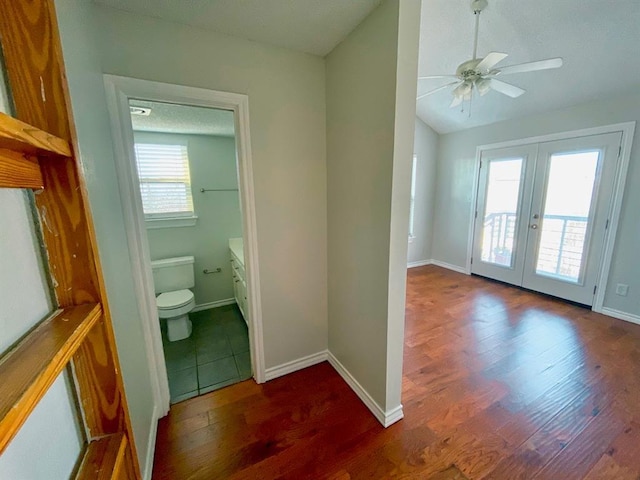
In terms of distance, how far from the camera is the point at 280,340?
1992 millimetres

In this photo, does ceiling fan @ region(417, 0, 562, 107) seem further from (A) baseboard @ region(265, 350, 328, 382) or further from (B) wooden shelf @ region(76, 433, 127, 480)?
(B) wooden shelf @ region(76, 433, 127, 480)

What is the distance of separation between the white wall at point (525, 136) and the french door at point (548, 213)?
147 millimetres

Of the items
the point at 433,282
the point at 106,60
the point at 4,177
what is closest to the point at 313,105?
the point at 106,60

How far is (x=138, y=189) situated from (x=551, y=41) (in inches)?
136

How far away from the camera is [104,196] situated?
3.71ft

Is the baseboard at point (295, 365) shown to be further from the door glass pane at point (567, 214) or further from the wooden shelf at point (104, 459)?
the door glass pane at point (567, 214)

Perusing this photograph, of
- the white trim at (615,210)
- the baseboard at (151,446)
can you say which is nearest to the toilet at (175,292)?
the baseboard at (151,446)

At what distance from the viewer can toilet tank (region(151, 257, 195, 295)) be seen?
2.71 metres

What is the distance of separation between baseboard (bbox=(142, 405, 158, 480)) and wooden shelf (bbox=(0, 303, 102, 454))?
1.12m

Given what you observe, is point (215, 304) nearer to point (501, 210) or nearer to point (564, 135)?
point (501, 210)

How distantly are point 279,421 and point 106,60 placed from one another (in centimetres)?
223

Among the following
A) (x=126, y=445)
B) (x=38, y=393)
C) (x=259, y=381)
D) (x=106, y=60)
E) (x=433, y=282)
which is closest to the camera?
(x=38, y=393)

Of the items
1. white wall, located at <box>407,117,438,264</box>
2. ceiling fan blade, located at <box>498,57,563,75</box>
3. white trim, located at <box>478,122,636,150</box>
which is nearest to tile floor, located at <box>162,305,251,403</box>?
ceiling fan blade, located at <box>498,57,563,75</box>

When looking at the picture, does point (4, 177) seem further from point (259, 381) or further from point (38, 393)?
point (259, 381)
